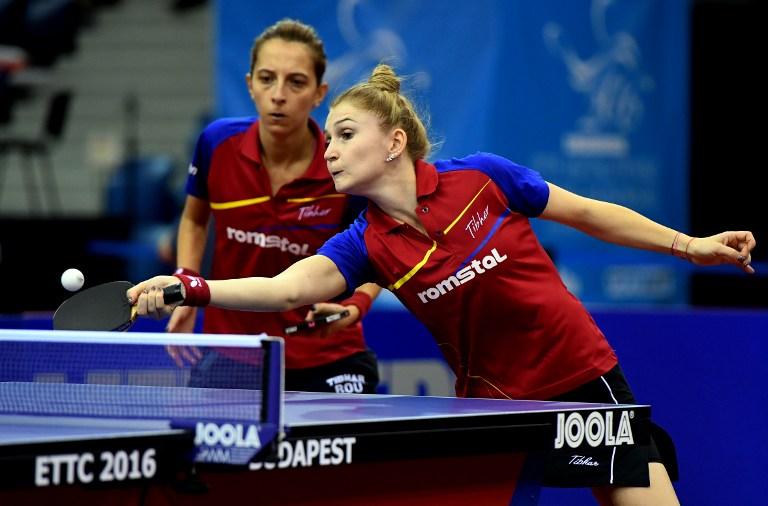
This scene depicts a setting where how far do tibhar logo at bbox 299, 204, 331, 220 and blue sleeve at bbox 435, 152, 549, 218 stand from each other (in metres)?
0.84

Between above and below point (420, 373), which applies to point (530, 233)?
above

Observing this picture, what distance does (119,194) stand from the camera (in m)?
11.9

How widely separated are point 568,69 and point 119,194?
4.97 meters

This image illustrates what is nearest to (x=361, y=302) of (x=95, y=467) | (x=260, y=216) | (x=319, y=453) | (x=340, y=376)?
(x=340, y=376)

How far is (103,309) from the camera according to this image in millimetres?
2939

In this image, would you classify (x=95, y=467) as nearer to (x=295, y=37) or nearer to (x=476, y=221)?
(x=476, y=221)

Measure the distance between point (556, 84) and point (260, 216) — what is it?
487 centimetres

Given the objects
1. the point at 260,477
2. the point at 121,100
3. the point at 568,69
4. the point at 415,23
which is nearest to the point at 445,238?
the point at 260,477

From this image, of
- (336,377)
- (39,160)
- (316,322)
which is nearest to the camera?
(316,322)

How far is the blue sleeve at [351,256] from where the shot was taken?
338 centimetres

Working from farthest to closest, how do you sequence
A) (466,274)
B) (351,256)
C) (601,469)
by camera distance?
(351,256), (466,274), (601,469)

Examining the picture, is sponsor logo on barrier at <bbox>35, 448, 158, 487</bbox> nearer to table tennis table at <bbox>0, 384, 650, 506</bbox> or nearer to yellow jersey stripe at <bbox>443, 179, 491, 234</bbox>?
table tennis table at <bbox>0, 384, 650, 506</bbox>

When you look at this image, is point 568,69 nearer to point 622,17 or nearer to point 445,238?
point 622,17

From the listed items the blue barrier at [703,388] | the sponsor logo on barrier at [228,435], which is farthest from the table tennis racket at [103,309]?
the blue barrier at [703,388]
